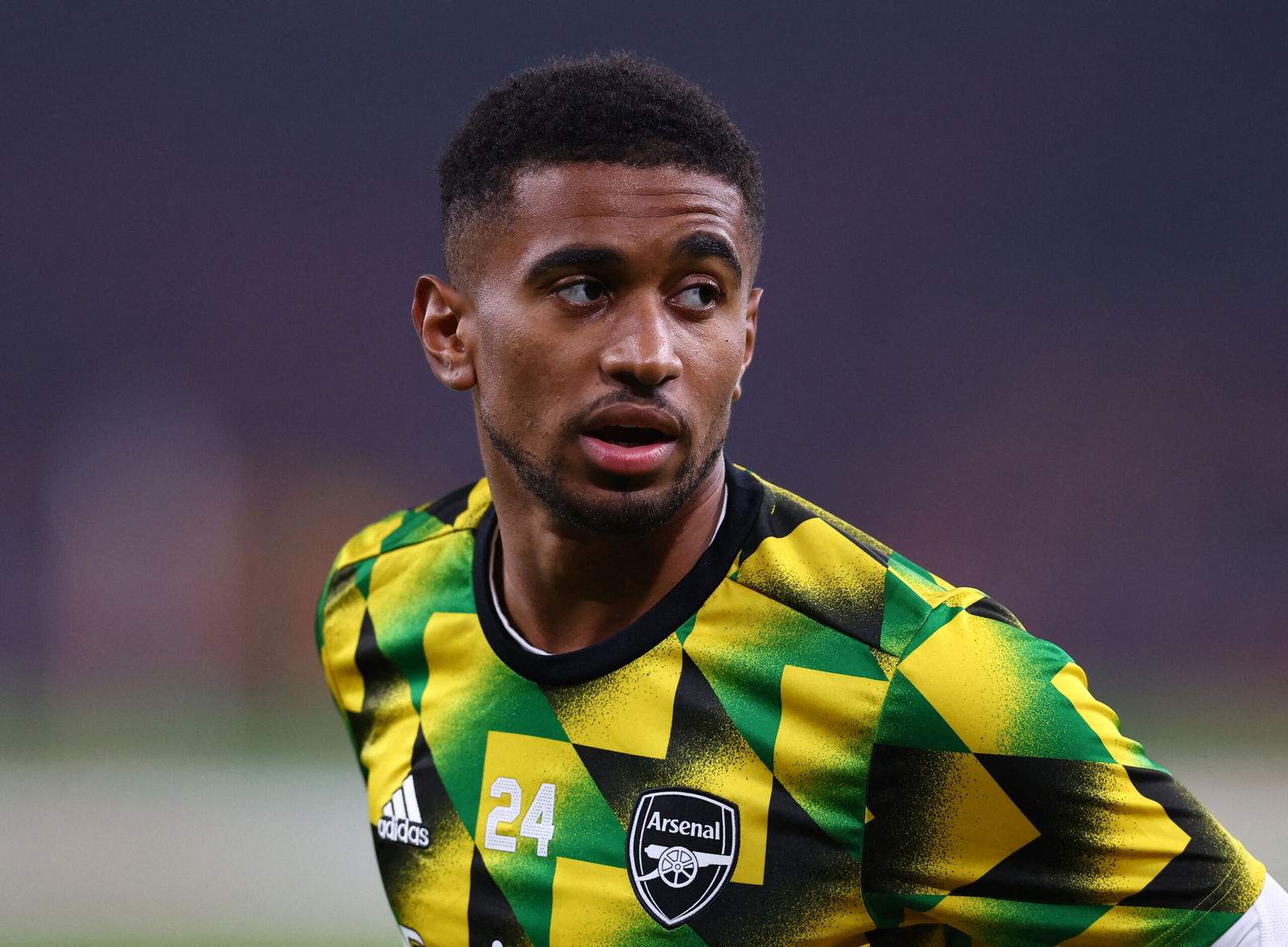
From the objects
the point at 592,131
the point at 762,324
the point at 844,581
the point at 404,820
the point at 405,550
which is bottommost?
the point at 404,820

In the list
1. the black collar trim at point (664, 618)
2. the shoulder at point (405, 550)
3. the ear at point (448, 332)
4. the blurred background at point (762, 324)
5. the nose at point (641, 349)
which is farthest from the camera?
the blurred background at point (762, 324)

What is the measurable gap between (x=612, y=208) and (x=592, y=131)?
12 cm

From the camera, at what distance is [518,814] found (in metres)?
1.73

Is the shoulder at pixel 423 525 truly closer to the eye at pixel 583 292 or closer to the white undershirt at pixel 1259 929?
the eye at pixel 583 292

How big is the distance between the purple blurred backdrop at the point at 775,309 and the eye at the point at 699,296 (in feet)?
15.2

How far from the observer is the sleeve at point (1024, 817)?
4.57 feet

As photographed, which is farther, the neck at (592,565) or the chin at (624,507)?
the neck at (592,565)

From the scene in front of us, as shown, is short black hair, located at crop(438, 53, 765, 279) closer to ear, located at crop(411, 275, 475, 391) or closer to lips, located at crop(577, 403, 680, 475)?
ear, located at crop(411, 275, 475, 391)

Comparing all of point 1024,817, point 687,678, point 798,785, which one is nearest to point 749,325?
point 687,678

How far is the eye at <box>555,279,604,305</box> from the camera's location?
158cm

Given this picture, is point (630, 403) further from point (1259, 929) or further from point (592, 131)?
point (1259, 929)

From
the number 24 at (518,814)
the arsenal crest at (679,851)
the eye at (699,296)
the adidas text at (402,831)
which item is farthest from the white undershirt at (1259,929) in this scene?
the adidas text at (402,831)

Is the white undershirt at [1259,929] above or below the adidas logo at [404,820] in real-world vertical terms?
below

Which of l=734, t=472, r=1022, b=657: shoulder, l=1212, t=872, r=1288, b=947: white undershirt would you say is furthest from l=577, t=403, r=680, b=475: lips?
l=1212, t=872, r=1288, b=947: white undershirt
